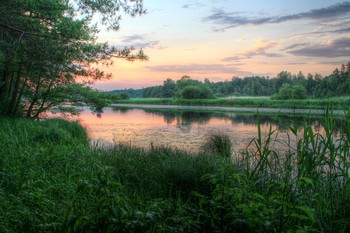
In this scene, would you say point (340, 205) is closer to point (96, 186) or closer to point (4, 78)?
point (96, 186)

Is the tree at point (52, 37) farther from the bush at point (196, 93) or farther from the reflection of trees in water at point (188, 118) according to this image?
the bush at point (196, 93)

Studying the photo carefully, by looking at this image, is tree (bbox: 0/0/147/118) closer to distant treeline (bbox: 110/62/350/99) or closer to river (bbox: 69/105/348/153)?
river (bbox: 69/105/348/153)

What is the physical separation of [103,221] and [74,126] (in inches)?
474

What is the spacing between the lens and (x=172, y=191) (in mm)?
4754

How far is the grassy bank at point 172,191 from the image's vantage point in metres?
2.21

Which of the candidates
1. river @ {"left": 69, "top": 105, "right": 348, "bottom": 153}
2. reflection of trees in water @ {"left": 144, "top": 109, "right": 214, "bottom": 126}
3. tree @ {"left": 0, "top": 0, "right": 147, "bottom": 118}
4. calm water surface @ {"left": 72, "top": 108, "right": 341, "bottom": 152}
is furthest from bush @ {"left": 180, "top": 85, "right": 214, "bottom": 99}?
tree @ {"left": 0, "top": 0, "right": 147, "bottom": 118}

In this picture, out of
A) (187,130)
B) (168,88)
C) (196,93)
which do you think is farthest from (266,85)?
(187,130)

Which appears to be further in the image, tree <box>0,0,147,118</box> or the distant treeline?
the distant treeline

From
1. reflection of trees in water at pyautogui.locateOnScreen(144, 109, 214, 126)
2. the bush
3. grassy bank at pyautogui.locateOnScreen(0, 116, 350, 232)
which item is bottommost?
reflection of trees in water at pyautogui.locateOnScreen(144, 109, 214, 126)

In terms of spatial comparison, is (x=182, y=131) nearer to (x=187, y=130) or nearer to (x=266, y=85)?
(x=187, y=130)

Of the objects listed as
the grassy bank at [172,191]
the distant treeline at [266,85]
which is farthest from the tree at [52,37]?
the distant treeline at [266,85]

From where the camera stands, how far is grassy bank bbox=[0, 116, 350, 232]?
2205 mm

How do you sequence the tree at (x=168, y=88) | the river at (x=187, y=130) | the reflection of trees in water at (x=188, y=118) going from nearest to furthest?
the river at (x=187, y=130), the reflection of trees in water at (x=188, y=118), the tree at (x=168, y=88)

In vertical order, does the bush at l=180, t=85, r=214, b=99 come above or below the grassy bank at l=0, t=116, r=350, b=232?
above
